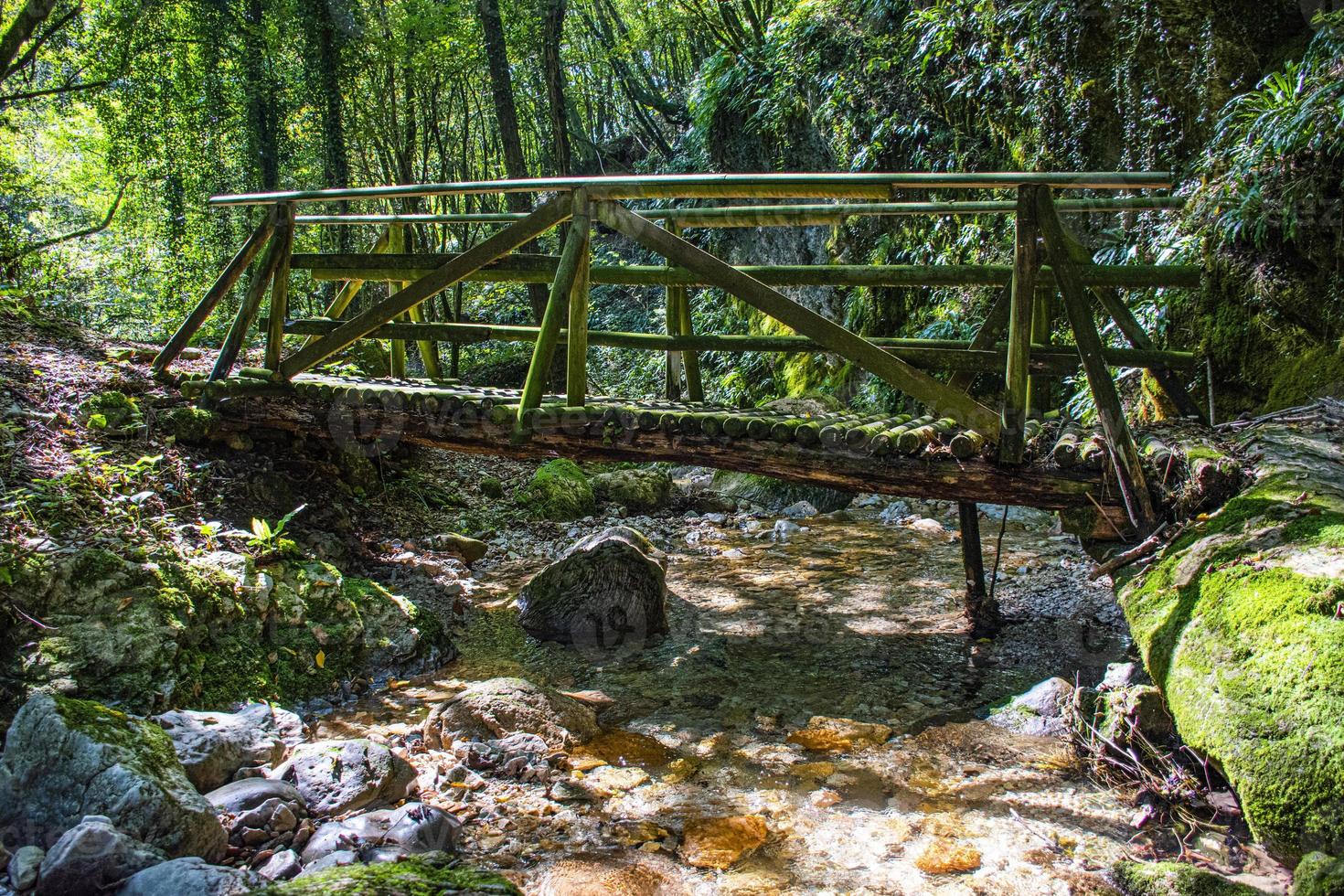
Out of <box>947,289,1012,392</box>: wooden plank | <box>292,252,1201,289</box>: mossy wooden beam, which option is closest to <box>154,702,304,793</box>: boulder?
<box>292,252,1201,289</box>: mossy wooden beam

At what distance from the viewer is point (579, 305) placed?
4594 millimetres

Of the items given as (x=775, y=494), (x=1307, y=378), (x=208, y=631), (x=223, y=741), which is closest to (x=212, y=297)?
(x=208, y=631)

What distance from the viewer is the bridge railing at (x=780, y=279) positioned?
3.93m

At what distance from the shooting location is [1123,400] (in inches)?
223

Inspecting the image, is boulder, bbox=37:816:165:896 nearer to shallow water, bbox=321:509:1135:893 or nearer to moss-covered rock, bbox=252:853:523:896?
moss-covered rock, bbox=252:853:523:896

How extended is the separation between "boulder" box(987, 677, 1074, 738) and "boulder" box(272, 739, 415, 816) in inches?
111

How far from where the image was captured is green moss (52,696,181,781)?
2.67 m

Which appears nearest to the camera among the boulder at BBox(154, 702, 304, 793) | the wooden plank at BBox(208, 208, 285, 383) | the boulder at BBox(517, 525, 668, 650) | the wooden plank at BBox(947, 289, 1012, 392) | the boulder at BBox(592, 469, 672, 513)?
the boulder at BBox(154, 702, 304, 793)

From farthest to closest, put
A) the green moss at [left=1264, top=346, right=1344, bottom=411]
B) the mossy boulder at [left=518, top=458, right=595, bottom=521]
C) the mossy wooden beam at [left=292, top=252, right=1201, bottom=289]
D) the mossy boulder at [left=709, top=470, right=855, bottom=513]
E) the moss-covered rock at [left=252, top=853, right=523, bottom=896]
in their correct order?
1. the mossy boulder at [left=709, top=470, right=855, bottom=513]
2. the mossy boulder at [left=518, top=458, right=595, bottom=521]
3. the mossy wooden beam at [left=292, top=252, right=1201, bottom=289]
4. the green moss at [left=1264, top=346, right=1344, bottom=411]
5. the moss-covered rock at [left=252, top=853, right=523, bottom=896]

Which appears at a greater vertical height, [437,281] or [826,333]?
[437,281]

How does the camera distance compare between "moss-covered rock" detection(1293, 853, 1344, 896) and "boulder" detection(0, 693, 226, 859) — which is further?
"boulder" detection(0, 693, 226, 859)

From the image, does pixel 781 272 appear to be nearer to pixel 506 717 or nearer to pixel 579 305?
pixel 579 305

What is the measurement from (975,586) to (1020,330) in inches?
81.0

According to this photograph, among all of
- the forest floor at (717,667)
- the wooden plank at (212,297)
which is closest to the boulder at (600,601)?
the forest floor at (717,667)
